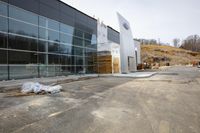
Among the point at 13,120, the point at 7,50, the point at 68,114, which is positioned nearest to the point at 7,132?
the point at 13,120

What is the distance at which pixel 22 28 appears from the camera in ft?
48.9

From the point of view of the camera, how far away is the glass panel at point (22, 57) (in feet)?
45.2

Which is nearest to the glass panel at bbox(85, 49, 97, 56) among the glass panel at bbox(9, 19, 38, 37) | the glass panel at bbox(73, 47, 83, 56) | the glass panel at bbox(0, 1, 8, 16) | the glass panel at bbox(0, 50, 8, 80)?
the glass panel at bbox(73, 47, 83, 56)

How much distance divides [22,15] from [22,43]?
8.15ft

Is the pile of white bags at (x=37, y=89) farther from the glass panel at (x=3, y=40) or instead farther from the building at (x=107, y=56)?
the building at (x=107, y=56)

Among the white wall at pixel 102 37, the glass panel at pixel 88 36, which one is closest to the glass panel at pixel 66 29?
the glass panel at pixel 88 36

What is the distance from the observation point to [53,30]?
18.4m

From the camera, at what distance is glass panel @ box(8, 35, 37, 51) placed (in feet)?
45.7

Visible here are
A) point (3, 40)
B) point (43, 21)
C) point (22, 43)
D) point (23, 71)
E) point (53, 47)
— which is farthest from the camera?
point (53, 47)

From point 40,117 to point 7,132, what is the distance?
3.99 ft

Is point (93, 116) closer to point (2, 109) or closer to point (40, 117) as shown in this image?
point (40, 117)

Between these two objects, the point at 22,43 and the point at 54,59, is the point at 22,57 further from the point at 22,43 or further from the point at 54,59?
the point at 54,59

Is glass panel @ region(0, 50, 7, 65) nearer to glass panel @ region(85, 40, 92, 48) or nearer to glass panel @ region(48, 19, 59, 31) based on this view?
glass panel @ region(48, 19, 59, 31)

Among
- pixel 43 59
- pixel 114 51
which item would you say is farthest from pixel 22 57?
pixel 114 51
